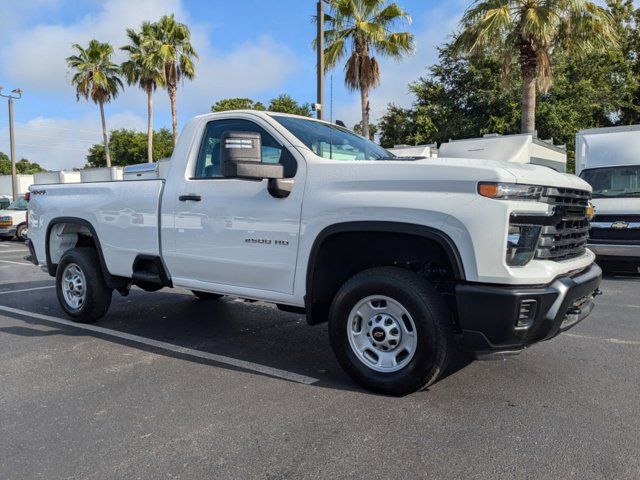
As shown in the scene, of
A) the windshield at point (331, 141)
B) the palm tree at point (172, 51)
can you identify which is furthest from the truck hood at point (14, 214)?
the windshield at point (331, 141)

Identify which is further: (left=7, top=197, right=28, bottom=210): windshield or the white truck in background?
(left=7, top=197, right=28, bottom=210): windshield

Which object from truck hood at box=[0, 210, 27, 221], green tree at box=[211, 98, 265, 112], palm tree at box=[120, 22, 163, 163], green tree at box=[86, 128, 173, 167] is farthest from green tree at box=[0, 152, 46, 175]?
truck hood at box=[0, 210, 27, 221]

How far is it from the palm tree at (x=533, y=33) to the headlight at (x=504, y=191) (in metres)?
13.8

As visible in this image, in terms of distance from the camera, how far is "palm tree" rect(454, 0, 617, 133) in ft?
50.2

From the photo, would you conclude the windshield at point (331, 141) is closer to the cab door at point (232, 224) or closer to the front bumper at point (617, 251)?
the cab door at point (232, 224)

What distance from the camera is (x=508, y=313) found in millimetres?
3279

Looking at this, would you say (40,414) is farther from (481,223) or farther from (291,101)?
(291,101)

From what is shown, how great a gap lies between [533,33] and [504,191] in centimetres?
1410

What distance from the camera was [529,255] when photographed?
341 cm

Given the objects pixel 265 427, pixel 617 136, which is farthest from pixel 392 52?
pixel 265 427

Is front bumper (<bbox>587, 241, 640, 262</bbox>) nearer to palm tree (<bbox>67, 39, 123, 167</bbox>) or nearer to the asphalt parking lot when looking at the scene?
the asphalt parking lot

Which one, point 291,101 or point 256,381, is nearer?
point 256,381

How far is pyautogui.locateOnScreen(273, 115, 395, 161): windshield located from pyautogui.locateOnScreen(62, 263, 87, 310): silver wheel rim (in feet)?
9.81

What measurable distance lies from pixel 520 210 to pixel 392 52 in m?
16.5
